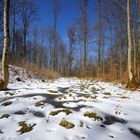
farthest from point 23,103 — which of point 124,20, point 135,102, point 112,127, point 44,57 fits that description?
point 44,57

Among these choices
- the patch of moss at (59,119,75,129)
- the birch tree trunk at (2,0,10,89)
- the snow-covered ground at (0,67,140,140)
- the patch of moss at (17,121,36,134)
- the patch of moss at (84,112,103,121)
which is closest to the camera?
the snow-covered ground at (0,67,140,140)

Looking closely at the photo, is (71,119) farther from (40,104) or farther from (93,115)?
(40,104)

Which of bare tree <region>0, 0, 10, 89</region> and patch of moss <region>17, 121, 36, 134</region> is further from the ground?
bare tree <region>0, 0, 10, 89</region>

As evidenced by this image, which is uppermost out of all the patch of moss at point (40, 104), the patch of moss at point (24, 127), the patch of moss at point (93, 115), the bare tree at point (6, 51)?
the bare tree at point (6, 51)

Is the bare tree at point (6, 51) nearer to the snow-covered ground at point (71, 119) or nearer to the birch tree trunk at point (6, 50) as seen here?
the birch tree trunk at point (6, 50)

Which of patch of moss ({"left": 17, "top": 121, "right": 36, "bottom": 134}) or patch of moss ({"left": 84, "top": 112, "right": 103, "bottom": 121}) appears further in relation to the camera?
patch of moss ({"left": 84, "top": 112, "right": 103, "bottom": 121})

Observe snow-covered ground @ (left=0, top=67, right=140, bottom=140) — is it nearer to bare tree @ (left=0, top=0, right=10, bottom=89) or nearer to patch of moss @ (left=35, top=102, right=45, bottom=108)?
patch of moss @ (left=35, top=102, right=45, bottom=108)

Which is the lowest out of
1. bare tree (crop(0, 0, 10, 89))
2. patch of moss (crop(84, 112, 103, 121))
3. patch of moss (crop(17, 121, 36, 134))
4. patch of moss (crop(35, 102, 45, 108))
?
patch of moss (crop(17, 121, 36, 134))

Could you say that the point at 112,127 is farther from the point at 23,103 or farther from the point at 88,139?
the point at 23,103

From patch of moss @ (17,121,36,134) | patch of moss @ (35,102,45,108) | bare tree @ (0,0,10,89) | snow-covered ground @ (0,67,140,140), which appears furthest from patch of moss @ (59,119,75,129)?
bare tree @ (0,0,10,89)

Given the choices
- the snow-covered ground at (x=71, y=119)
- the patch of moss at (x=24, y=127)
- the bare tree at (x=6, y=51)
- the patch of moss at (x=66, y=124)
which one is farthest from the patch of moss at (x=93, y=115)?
the bare tree at (x=6, y=51)

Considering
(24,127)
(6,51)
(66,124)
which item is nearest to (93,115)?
(66,124)

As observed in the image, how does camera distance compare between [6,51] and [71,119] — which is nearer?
[71,119]

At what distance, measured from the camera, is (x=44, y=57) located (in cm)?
6091
